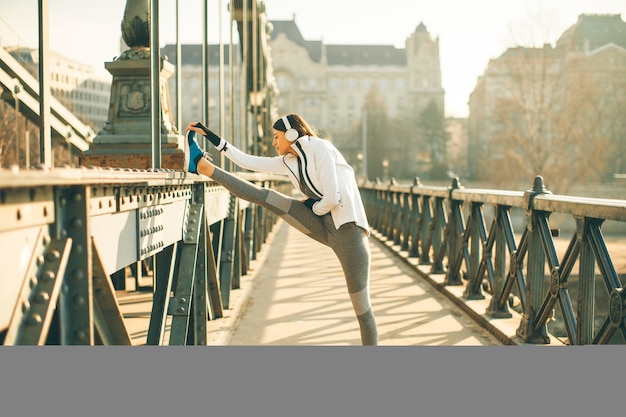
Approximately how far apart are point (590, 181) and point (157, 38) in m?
30.3

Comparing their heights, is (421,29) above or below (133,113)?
above

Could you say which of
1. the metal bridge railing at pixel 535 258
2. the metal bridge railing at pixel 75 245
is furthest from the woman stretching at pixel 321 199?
the metal bridge railing at pixel 535 258

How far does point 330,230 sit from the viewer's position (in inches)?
166

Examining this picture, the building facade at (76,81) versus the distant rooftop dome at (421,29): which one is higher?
the distant rooftop dome at (421,29)

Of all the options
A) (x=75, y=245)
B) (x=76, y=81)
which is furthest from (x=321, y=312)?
(x=75, y=245)

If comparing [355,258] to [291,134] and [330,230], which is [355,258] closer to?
[330,230]

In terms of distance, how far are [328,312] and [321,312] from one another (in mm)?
59

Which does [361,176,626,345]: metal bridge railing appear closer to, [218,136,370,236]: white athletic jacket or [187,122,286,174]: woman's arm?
[218,136,370,236]: white athletic jacket

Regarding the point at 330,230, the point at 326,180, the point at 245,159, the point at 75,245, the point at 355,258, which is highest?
the point at 245,159

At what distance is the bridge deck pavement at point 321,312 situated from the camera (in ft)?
19.5

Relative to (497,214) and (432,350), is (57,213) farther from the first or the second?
(497,214)

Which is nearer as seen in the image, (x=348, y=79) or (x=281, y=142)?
(x=281, y=142)

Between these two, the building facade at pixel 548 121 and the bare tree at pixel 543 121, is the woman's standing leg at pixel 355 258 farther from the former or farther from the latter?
the bare tree at pixel 543 121

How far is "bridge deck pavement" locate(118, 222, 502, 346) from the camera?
595cm
